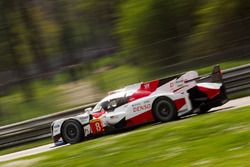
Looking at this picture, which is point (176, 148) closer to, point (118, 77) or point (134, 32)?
point (118, 77)

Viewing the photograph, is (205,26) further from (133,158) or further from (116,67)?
(133,158)

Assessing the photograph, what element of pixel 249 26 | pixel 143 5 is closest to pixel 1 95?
pixel 143 5

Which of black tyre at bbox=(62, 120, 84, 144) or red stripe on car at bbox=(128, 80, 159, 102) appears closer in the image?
red stripe on car at bbox=(128, 80, 159, 102)

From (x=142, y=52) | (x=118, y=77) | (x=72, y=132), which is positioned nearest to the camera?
(x=72, y=132)

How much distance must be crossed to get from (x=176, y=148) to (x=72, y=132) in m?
5.97

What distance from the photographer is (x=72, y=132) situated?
13.4 metres

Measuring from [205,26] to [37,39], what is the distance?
1396cm

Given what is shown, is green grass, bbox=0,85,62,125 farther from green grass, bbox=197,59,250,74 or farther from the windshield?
the windshield

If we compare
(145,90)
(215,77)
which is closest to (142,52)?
(145,90)

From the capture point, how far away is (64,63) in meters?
30.7

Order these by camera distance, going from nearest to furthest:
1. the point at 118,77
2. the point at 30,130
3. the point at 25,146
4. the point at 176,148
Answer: the point at 176,148 < the point at 25,146 < the point at 30,130 < the point at 118,77

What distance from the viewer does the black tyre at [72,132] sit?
1329 centimetres

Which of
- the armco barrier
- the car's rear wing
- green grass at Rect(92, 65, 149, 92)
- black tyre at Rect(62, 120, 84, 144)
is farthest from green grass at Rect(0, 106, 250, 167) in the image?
green grass at Rect(92, 65, 149, 92)

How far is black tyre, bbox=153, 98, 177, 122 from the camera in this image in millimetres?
12066
